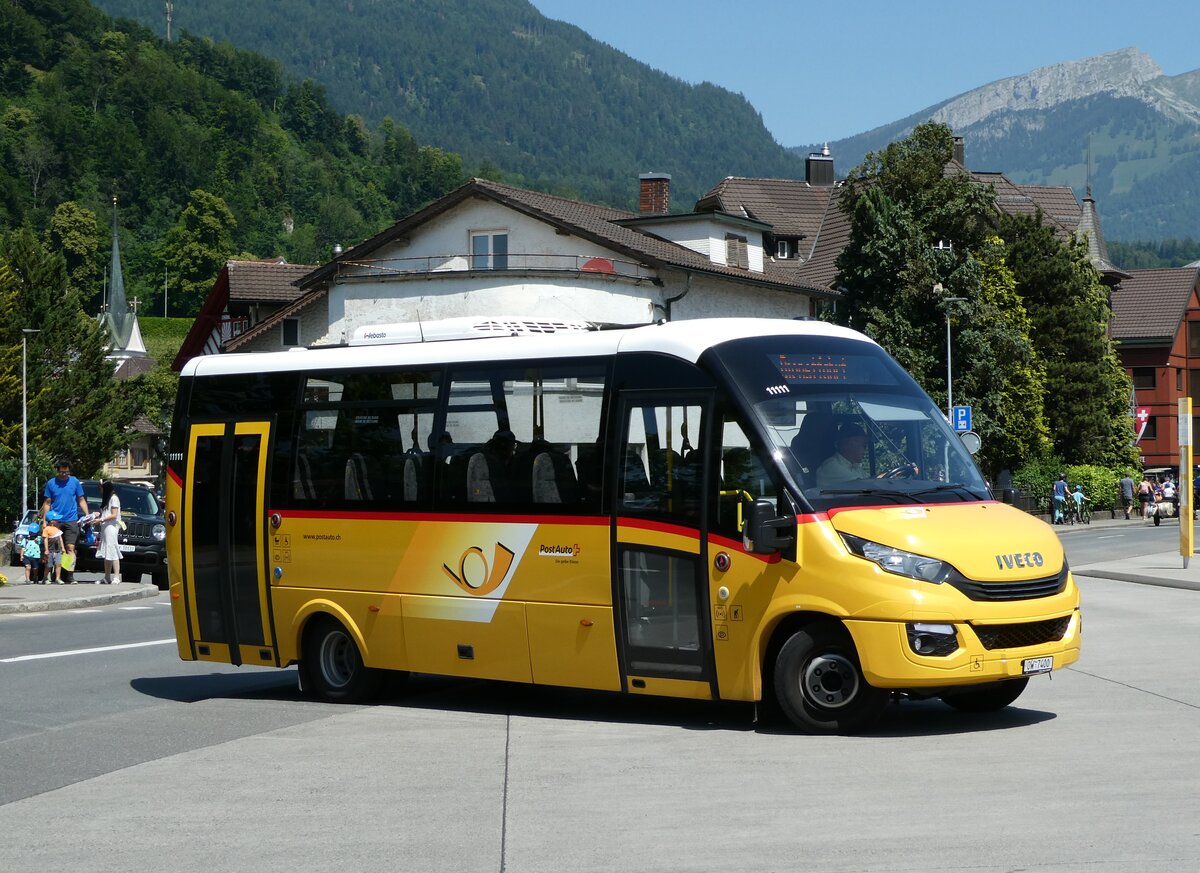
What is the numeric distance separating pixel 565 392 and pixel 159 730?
3745 millimetres

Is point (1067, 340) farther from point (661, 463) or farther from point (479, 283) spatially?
point (661, 463)

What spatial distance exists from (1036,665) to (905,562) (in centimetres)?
106

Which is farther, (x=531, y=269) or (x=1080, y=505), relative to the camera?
(x=1080, y=505)

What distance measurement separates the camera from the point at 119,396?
81.2 metres

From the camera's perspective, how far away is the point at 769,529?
10.6m

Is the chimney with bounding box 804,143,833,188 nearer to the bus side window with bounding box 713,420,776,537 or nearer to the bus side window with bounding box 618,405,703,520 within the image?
the bus side window with bounding box 618,405,703,520

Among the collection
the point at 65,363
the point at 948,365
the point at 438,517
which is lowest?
the point at 438,517

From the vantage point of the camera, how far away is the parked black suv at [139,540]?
98.9 feet

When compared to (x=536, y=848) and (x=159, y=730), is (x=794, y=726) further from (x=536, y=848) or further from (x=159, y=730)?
(x=159, y=730)

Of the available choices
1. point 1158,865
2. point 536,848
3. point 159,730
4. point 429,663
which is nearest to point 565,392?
point 429,663

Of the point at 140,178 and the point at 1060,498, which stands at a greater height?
the point at 140,178

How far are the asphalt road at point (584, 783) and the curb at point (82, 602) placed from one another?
9.55 m

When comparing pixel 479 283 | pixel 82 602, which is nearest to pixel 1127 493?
pixel 479 283

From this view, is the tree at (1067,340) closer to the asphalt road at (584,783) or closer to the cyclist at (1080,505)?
the cyclist at (1080,505)
